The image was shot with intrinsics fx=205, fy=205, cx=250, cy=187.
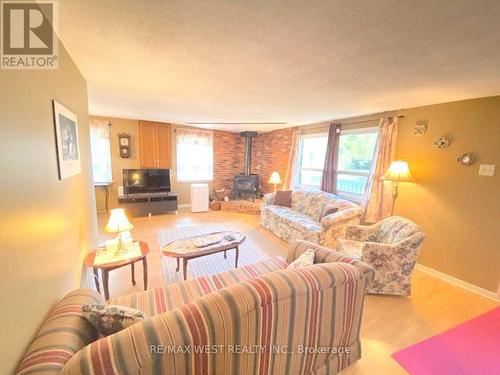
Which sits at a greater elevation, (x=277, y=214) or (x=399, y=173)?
(x=399, y=173)

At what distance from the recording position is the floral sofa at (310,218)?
315cm

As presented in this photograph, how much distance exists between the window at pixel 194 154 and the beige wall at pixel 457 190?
183 inches

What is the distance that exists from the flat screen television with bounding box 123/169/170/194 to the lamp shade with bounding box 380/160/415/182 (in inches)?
189

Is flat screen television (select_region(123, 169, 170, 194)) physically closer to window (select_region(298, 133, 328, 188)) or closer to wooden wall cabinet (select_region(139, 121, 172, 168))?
wooden wall cabinet (select_region(139, 121, 172, 168))

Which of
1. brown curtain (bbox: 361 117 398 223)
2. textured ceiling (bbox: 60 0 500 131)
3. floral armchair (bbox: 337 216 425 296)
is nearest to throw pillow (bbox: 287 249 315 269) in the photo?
floral armchair (bbox: 337 216 425 296)

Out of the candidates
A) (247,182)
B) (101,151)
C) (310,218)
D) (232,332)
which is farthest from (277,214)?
(101,151)

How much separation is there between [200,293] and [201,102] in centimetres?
263

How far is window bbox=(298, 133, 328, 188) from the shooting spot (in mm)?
4715

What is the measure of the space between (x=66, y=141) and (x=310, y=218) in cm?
351

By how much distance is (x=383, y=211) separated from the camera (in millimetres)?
3328

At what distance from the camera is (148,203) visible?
16.5 ft

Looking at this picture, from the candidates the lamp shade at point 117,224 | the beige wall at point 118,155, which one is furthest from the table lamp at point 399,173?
the beige wall at point 118,155

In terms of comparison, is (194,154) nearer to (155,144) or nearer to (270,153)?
(155,144)

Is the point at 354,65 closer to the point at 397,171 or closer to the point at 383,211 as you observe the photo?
the point at 397,171
